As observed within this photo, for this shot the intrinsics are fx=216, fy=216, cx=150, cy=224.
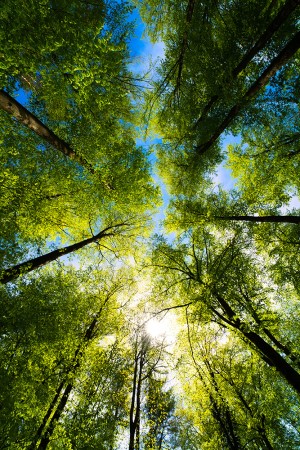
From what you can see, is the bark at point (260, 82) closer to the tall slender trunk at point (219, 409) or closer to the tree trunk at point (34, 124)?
the tree trunk at point (34, 124)

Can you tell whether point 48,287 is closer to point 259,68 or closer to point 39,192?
point 39,192

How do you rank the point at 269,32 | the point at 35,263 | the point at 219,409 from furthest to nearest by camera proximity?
1. the point at 219,409
2. the point at 35,263
3. the point at 269,32

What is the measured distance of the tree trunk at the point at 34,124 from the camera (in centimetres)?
521

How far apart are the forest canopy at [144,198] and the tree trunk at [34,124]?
0.15 ft

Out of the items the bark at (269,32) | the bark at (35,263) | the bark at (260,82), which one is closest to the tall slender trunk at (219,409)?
the bark at (35,263)

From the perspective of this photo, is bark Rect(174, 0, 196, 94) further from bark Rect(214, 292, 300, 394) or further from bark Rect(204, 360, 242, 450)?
bark Rect(204, 360, 242, 450)

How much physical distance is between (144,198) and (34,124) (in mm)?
4991

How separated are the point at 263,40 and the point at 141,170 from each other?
200 inches

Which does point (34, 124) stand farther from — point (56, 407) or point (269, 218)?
point (56, 407)

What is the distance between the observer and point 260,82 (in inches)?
239

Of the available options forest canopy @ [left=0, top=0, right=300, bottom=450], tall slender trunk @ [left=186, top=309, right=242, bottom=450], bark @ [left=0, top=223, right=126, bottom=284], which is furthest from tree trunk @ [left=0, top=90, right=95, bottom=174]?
tall slender trunk @ [left=186, top=309, right=242, bottom=450]

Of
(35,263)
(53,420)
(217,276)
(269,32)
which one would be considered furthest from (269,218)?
(53,420)

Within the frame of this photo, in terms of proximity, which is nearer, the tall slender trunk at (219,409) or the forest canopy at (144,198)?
the forest canopy at (144,198)

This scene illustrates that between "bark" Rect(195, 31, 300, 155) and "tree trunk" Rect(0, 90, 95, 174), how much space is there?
16.2 ft
